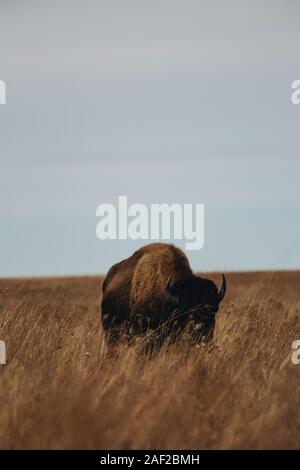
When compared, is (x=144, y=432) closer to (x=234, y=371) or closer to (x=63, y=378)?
(x=63, y=378)

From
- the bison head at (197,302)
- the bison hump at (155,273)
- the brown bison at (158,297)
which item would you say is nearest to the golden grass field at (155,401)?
the bison head at (197,302)

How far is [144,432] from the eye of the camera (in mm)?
5188

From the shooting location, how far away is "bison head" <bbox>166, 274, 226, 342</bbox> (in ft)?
30.2

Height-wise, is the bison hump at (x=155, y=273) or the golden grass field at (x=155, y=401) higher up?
the bison hump at (x=155, y=273)

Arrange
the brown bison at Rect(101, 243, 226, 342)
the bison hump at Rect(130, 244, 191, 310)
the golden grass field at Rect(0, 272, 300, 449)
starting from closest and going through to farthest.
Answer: the golden grass field at Rect(0, 272, 300, 449)
the brown bison at Rect(101, 243, 226, 342)
the bison hump at Rect(130, 244, 191, 310)

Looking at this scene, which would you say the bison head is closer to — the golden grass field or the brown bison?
the brown bison

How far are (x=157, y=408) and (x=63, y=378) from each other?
5.11 feet

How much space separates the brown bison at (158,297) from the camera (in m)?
9.47

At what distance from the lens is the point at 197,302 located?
9578 millimetres

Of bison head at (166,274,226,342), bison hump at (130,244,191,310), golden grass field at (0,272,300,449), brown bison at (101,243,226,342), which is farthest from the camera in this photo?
bison hump at (130,244,191,310)

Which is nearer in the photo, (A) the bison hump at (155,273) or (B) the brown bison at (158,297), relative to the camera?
(B) the brown bison at (158,297)

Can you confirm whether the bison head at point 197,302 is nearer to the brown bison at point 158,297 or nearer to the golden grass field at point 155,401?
the brown bison at point 158,297

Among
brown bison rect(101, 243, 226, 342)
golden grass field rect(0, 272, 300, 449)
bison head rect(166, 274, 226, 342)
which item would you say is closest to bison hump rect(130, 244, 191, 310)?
brown bison rect(101, 243, 226, 342)

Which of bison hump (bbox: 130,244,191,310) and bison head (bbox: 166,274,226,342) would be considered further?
bison hump (bbox: 130,244,191,310)
